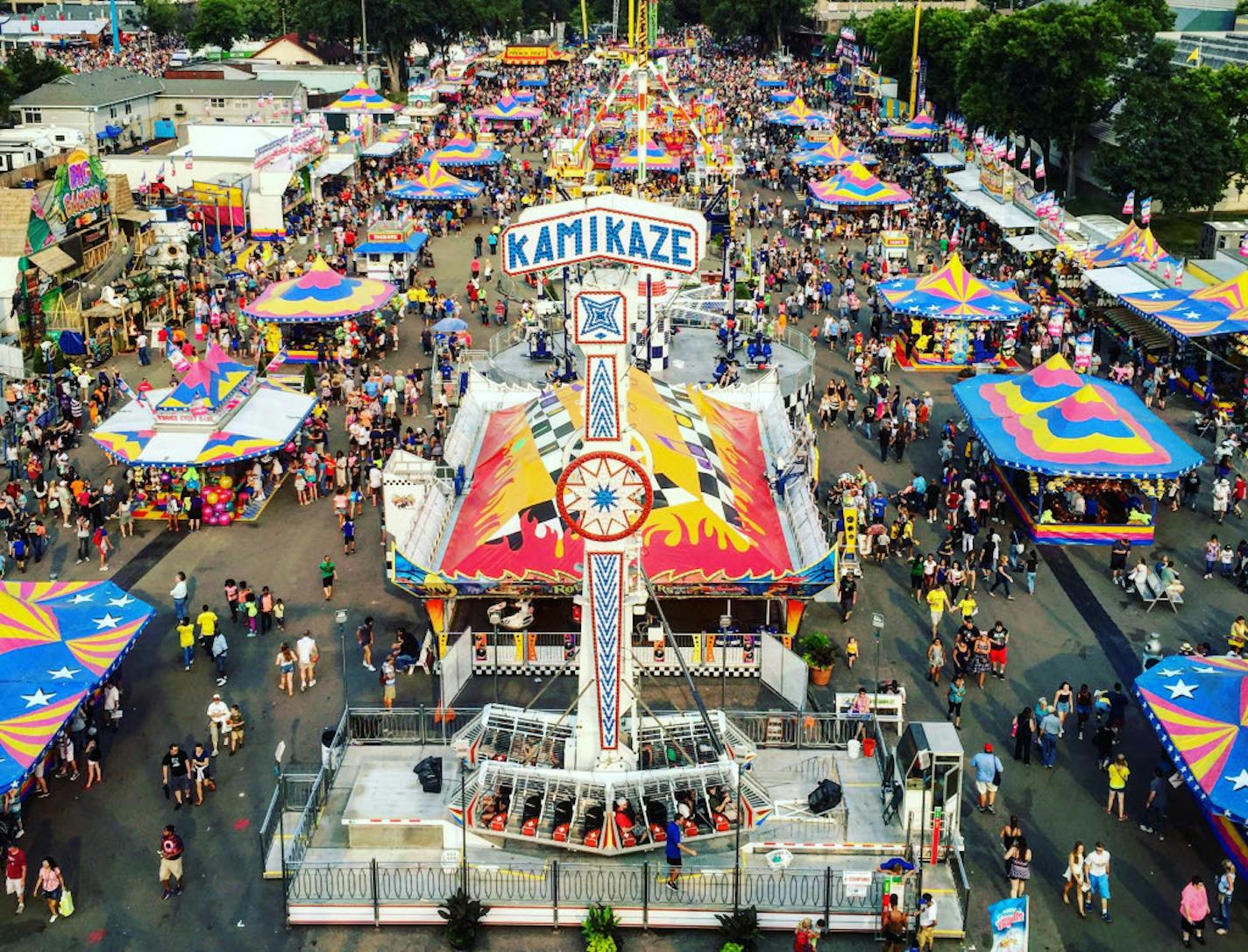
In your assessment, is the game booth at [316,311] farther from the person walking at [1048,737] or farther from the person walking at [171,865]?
the person walking at [1048,737]

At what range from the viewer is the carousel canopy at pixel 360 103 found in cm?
8906

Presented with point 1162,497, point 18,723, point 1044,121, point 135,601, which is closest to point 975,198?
point 1044,121

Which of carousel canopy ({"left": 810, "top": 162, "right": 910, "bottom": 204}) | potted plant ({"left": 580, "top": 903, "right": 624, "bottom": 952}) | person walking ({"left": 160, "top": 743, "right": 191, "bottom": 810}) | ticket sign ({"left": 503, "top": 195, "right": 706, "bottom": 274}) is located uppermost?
ticket sign ({"left": 503, "top": 195, "right": 706, "bottom": 274})

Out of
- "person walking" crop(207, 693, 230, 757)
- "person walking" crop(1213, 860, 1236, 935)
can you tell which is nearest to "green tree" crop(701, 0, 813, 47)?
"person walking" crop(207, 693, 230, 757)

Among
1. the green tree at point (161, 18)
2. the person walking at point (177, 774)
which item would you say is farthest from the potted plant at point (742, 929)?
the green tree at point (161, 18)

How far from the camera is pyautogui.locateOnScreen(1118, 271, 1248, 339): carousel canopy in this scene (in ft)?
128

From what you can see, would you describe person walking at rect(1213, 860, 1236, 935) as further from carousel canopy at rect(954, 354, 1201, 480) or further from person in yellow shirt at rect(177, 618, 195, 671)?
person in yellow shirt at rect(177, 618, 195, 671)

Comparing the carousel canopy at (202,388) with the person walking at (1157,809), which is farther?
the carousel canopy at (202,388)

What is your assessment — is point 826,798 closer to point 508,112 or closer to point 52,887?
point 52,887

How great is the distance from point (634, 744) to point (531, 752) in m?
1.52

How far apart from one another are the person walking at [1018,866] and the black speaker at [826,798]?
244 cm

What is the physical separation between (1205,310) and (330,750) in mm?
30945

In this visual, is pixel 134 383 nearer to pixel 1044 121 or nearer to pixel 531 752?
pixel 531 752

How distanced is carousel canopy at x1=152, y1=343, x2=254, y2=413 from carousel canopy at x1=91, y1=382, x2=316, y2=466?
0.36 metres
